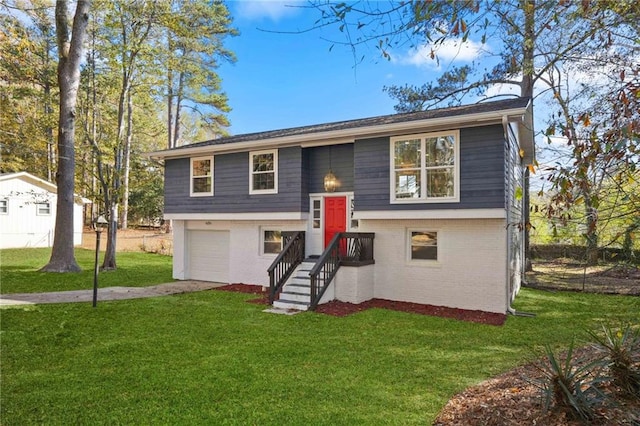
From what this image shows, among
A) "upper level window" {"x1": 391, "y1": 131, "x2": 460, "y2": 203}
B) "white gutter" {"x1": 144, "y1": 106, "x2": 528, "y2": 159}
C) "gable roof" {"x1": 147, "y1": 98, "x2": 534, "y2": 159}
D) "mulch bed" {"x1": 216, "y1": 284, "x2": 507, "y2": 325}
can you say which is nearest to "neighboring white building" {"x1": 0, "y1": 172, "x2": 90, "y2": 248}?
"white gutter" {"x1": 144, "y1": 106, "x2": 528, "y2": 159}

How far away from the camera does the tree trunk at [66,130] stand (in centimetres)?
1406

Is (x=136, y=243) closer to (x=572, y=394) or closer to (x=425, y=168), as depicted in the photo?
(x=425, y=168)

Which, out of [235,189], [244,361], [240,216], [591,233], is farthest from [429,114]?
[244,361]

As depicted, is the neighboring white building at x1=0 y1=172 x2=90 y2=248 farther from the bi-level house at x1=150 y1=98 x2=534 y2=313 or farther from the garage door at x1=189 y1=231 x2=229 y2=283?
the bi-level house at x1=150 y1=98 x2=534 y2=313

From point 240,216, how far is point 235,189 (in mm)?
906

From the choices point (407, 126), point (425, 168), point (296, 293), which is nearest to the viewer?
point (407, 126)

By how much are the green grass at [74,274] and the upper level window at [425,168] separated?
863 cm

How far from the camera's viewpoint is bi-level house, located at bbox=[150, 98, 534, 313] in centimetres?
906

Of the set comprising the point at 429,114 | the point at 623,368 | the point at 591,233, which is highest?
A: the point at 429,114

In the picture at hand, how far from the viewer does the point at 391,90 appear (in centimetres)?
1752

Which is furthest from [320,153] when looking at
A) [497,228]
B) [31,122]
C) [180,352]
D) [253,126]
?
[253,126]

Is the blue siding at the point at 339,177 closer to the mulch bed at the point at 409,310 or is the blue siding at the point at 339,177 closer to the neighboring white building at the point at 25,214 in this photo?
the mulch bed at the point at 409,310

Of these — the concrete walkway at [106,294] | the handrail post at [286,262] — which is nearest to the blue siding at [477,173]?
the handrail post at [286,262]

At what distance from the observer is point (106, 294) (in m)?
10.6
